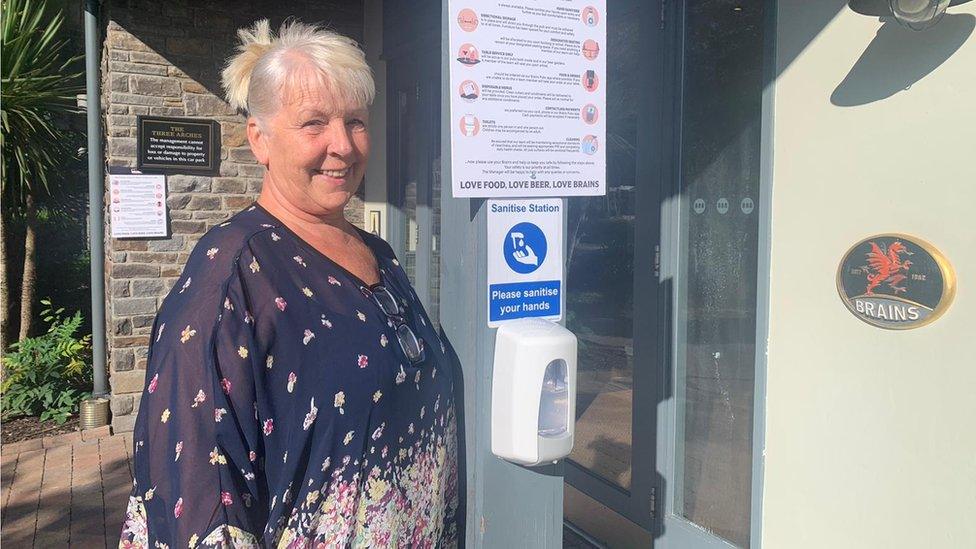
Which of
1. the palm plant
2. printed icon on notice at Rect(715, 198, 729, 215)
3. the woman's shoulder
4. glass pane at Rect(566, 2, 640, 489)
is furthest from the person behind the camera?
the palm plant

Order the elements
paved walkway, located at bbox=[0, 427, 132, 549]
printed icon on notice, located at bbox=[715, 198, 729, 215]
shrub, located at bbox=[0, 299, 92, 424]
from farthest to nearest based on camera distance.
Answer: shrub, located at bbox=[0, 299, 92, 424] → paved walkway, located at bbox=[0, 427, 132, 549] → printed icon on notice, located at bbox=[715, 198, 729, 215]

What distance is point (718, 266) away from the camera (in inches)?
136

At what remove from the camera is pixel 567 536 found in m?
4.25

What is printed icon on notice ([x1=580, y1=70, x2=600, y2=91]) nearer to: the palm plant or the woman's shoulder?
the woman's shoulder

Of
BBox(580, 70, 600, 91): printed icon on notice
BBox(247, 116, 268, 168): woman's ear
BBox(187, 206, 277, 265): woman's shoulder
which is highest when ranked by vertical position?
BBox(580, 70, 600, 91): printed icon on notice

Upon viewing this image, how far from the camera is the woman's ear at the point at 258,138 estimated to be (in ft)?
5.65

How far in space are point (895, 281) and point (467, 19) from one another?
171 centimetres

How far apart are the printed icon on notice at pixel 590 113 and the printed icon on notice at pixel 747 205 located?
1493mm

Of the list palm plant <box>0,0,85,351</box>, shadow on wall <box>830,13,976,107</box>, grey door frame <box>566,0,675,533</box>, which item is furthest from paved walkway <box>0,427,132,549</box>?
shadow on wall <box>830,13,976,107</box>

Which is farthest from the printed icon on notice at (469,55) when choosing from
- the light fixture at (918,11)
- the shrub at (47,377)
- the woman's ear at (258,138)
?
the shrub at (47,377)

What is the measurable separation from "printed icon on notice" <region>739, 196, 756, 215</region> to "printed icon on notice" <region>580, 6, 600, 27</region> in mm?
1543

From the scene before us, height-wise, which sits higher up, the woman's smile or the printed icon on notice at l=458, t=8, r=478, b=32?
the printed icon on notice at l=458, t=8, r=478, b=32

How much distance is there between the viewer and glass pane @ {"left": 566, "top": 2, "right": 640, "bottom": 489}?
3.93 metres

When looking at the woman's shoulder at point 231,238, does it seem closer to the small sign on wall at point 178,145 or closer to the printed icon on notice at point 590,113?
the printed icon on notice at point 590,113
